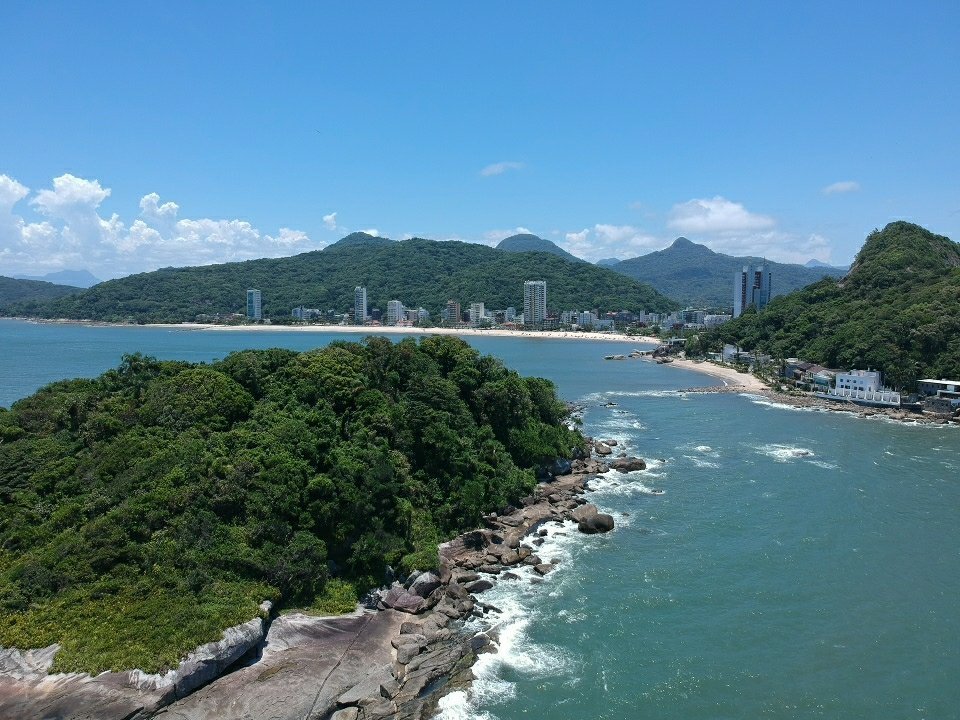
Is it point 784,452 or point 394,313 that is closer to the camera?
point 784,452

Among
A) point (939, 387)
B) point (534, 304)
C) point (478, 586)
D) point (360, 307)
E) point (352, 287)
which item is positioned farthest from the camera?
point (352, 287)

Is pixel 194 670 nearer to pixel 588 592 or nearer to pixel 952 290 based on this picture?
pixel 588 592

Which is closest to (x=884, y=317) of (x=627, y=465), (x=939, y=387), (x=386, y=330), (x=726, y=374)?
(x=939, y=387)

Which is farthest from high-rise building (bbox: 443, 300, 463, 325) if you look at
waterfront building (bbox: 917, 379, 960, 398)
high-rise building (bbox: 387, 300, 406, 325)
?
waterfront building (bbox: 917, 379, 960, 398)

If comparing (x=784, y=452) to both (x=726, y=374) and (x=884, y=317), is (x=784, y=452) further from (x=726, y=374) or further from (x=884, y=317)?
(x=726, y=374)

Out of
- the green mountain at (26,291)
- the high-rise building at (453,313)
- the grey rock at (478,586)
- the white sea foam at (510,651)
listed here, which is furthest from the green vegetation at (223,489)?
the green mountain at (26,291)

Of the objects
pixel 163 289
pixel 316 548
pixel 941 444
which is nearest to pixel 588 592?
pixel 316 548
